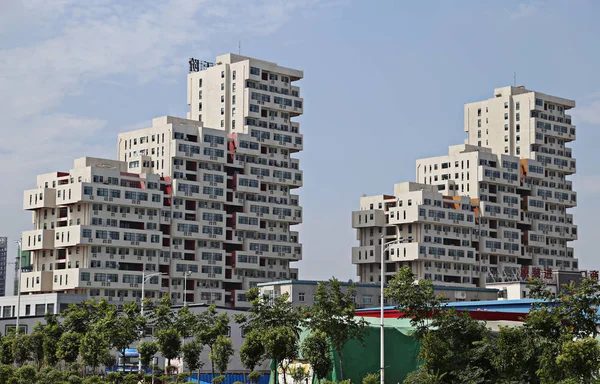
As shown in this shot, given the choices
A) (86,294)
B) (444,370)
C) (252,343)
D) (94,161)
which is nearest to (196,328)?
(252,343)

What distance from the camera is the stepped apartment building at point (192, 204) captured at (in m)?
144

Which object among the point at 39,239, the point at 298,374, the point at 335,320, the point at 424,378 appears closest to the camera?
the point at 424,378

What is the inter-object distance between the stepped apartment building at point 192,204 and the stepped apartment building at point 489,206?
58.7 feet

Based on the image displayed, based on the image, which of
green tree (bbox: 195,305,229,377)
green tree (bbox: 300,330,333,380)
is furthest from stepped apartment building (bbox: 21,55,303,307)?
green tree (bbox: 300,330,333,380)

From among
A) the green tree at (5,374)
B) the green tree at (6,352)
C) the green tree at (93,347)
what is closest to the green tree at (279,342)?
the green tree at (93,347)

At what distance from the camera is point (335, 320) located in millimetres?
67125

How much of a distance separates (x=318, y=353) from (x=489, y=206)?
116462mm

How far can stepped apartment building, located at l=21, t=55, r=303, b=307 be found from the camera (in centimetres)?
14362

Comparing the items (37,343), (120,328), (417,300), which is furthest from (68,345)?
(417,300)

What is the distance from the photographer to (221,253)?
503 ft

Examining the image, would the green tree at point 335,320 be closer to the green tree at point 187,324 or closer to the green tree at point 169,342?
the green tree at point 169,342

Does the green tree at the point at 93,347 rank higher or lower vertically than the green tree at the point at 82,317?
lower

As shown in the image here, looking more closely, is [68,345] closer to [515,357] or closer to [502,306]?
[515,357]

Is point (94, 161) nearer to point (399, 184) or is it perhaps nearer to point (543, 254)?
point (399, 184)
